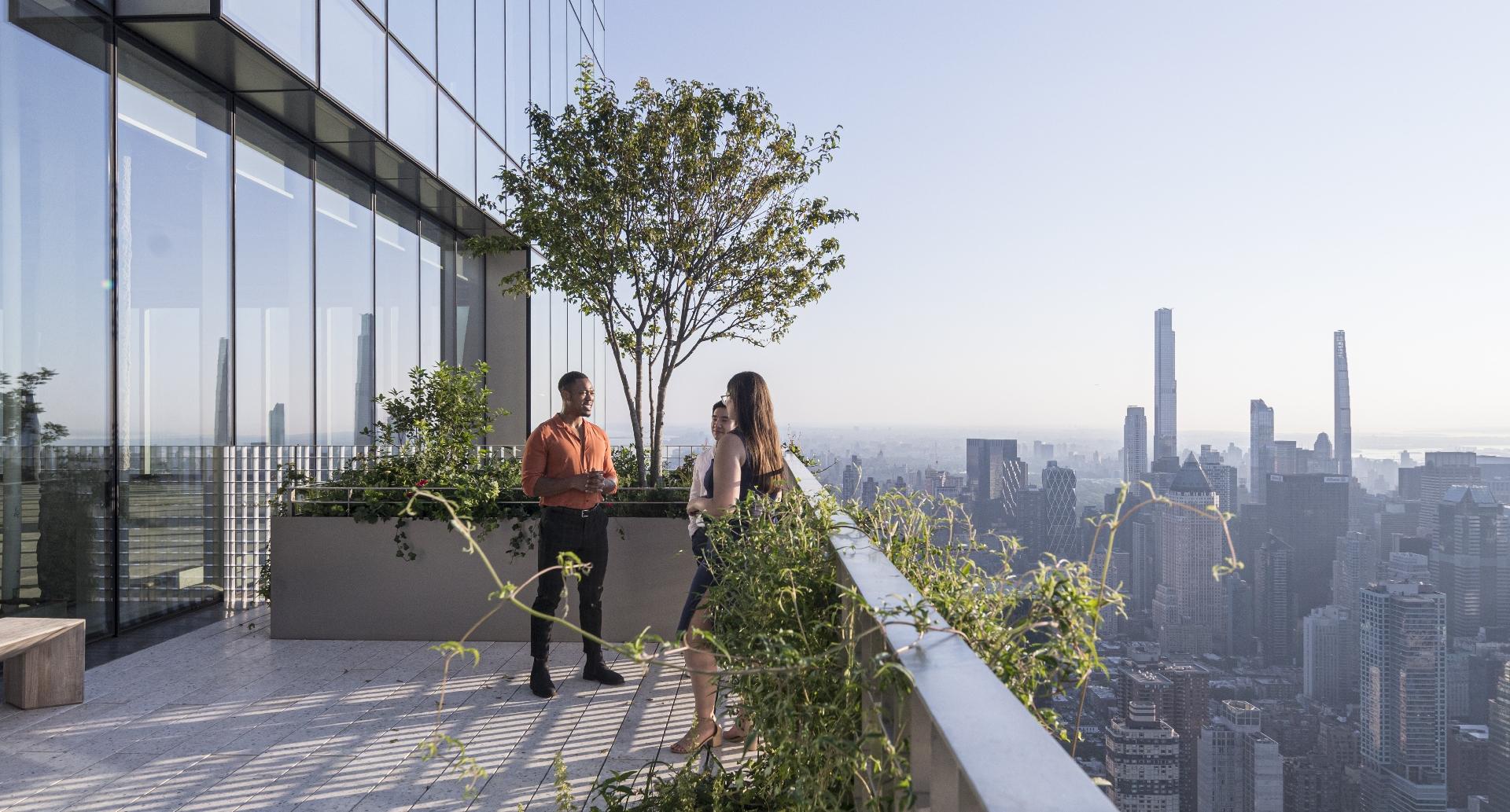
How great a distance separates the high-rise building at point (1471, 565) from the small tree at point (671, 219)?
15.5 meters

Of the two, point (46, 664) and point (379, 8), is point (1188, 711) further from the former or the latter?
point (379, 8)

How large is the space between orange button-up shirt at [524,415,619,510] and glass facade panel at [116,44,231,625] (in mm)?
3270

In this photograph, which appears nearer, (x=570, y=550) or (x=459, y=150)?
(x=570, y=550)

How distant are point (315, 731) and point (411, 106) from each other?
6.57 meters

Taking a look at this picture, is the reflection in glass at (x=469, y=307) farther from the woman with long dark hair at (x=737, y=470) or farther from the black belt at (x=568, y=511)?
the woman with long dark hair at (x=737, y=470)

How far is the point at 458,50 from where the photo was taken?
399 inches

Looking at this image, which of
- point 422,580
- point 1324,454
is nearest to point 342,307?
point 422,580

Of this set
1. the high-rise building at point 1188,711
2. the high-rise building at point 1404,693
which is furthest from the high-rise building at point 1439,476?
the high-rise building at point 1188,711

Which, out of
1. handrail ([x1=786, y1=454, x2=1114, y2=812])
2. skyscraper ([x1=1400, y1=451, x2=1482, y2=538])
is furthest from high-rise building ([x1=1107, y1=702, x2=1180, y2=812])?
skyscraper ([x1=1400, y1=451, x2=1482, y2=538])

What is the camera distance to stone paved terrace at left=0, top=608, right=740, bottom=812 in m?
3.73

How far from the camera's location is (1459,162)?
168 ft

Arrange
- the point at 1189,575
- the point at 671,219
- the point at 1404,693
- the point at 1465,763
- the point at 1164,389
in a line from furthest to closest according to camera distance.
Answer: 1. the point at 1164,389
2. the point at 1404,693
3. the point at 1465,763
4. the point at 671,219
5. the point at 1189,575

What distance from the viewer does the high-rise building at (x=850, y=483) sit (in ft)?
11.0

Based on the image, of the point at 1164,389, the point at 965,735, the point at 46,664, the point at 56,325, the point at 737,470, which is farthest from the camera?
the point at 1164,389
